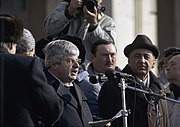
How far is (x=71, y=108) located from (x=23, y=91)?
0.74 metres

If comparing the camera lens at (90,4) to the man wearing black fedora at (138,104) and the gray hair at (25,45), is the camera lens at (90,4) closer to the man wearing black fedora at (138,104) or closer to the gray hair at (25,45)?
the man wearing black fedora at (138,104)

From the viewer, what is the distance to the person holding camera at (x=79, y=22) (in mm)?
8039

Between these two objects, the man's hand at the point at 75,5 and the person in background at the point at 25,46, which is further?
the man's hand at the point at 75,5

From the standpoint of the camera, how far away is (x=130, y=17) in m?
14.4

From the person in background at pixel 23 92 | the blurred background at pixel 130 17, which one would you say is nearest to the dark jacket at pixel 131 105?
the person in background at pixel 23 92

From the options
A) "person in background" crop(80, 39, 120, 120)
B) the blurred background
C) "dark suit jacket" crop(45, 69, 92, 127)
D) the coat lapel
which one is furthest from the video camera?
the blurred background

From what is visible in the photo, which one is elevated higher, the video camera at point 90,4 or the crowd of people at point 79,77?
the video camera at point 90,4

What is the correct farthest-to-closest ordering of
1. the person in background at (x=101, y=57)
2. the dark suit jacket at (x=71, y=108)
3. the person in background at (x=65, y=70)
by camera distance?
the person in background at (x=101, y=57), the person in background at (x=65, y=70), the dark suit jacket at (x=71, y=108)

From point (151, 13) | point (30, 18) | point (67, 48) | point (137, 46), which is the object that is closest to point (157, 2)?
point (151, 13)

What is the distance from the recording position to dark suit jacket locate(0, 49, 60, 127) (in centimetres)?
620

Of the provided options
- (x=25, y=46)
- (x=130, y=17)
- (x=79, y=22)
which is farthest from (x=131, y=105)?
(x=130, y=17)

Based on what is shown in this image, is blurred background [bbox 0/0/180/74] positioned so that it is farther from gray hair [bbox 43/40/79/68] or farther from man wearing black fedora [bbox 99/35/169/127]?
gray hair [bbox 43/40/79/68]

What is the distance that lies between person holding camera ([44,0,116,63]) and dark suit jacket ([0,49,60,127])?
183 cm

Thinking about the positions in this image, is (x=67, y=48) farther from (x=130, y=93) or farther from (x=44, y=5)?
(x=44, y=5)
